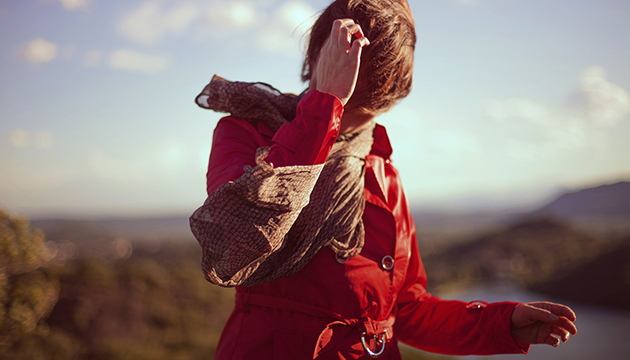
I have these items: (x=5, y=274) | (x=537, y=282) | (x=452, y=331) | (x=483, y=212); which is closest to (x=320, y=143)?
(x=452, y=331)

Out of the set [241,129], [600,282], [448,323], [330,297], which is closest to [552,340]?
[448,323]

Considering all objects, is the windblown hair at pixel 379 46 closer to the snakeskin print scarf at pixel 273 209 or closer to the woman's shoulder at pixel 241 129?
the snakeskin print scarf at pixel 273 209

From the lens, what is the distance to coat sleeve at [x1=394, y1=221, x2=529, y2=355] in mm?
1776

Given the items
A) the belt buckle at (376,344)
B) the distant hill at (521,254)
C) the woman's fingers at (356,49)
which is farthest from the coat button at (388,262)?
the distant hill at (521,254)

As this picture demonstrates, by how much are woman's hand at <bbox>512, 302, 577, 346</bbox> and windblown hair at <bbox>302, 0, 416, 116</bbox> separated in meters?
1.08

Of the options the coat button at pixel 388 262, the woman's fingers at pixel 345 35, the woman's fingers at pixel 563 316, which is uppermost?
the woman's fingers at pixel 345 35

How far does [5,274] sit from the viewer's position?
10.2 feet

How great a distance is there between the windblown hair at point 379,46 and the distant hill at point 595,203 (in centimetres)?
1235

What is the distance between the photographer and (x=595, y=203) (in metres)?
13.1

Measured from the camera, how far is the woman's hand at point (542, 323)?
160cm

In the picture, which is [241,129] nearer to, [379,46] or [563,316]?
[379,46]

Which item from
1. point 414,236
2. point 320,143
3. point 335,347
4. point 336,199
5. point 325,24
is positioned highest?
point 325,24

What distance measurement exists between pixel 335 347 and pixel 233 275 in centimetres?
57

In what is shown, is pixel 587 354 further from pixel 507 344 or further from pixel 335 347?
pixel 335 347
